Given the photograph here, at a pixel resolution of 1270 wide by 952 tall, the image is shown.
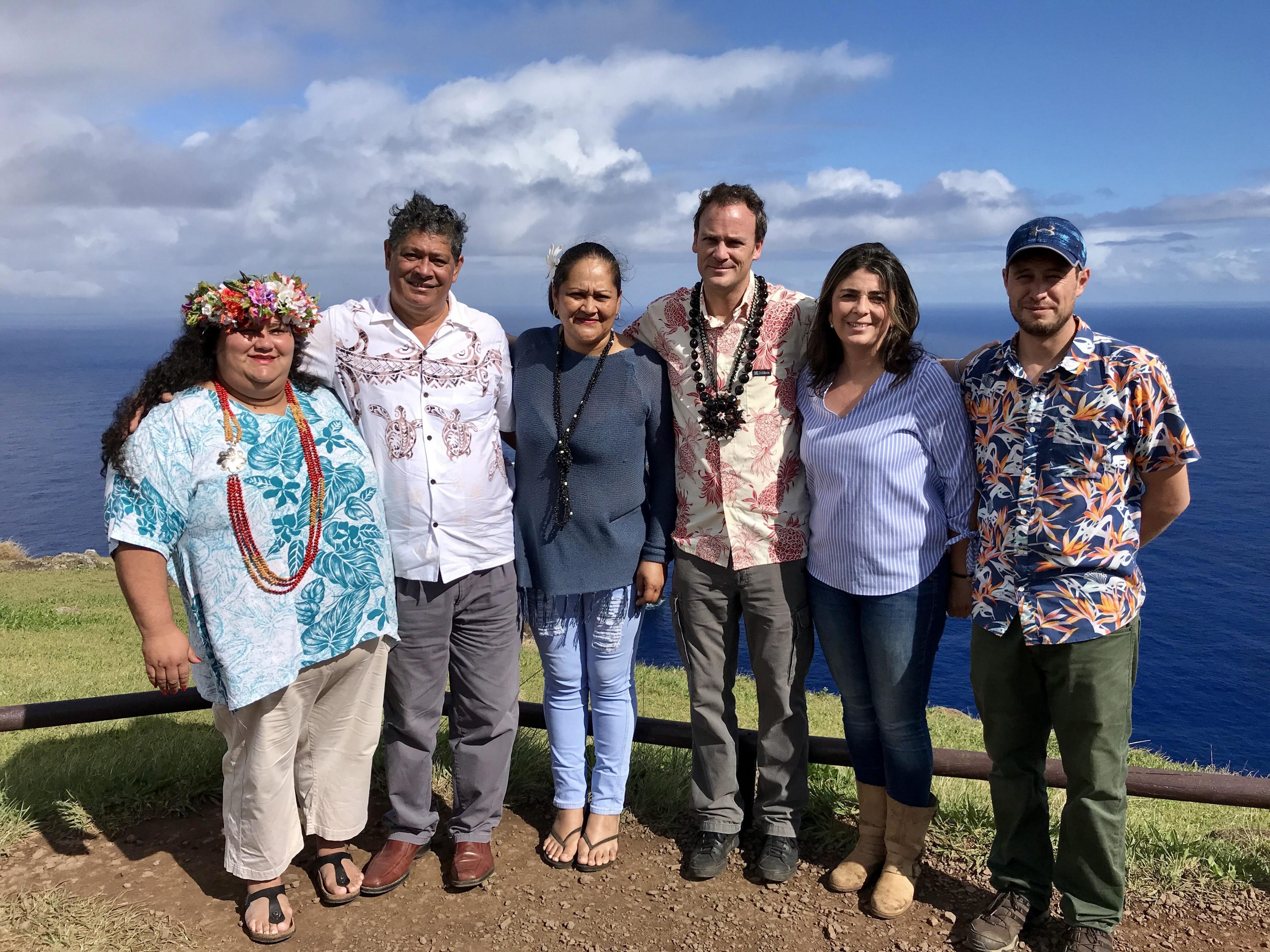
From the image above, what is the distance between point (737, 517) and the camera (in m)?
4.38

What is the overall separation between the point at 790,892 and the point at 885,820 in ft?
1.92

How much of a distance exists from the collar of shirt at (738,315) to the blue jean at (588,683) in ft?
4.47

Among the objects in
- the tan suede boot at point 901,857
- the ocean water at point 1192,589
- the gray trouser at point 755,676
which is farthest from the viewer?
the ocean water at point 1192,589

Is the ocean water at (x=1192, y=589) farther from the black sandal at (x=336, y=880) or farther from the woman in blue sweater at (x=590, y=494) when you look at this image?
the black sandal at (x=336, y=880)

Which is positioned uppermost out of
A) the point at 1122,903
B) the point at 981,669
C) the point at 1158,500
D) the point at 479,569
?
the point at 1158,500

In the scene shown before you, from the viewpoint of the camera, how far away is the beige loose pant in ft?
13.4

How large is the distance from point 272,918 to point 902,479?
346cm

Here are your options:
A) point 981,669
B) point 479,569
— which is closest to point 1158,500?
point 981,669

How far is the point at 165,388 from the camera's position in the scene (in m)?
3.84

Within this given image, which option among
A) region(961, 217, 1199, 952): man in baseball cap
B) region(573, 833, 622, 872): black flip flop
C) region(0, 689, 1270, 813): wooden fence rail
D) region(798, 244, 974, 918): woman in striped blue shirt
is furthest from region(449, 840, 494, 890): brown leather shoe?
region(961, 217, 1199, 952): man in baseball cap

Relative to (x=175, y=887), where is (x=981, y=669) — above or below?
above

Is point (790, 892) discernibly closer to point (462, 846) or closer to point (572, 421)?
point (462, 846)

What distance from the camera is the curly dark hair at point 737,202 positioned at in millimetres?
4395

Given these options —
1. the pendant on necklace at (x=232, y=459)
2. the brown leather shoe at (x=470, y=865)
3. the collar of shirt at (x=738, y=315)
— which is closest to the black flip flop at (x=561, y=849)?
the brown leather shoe at (x=470, y=865)
